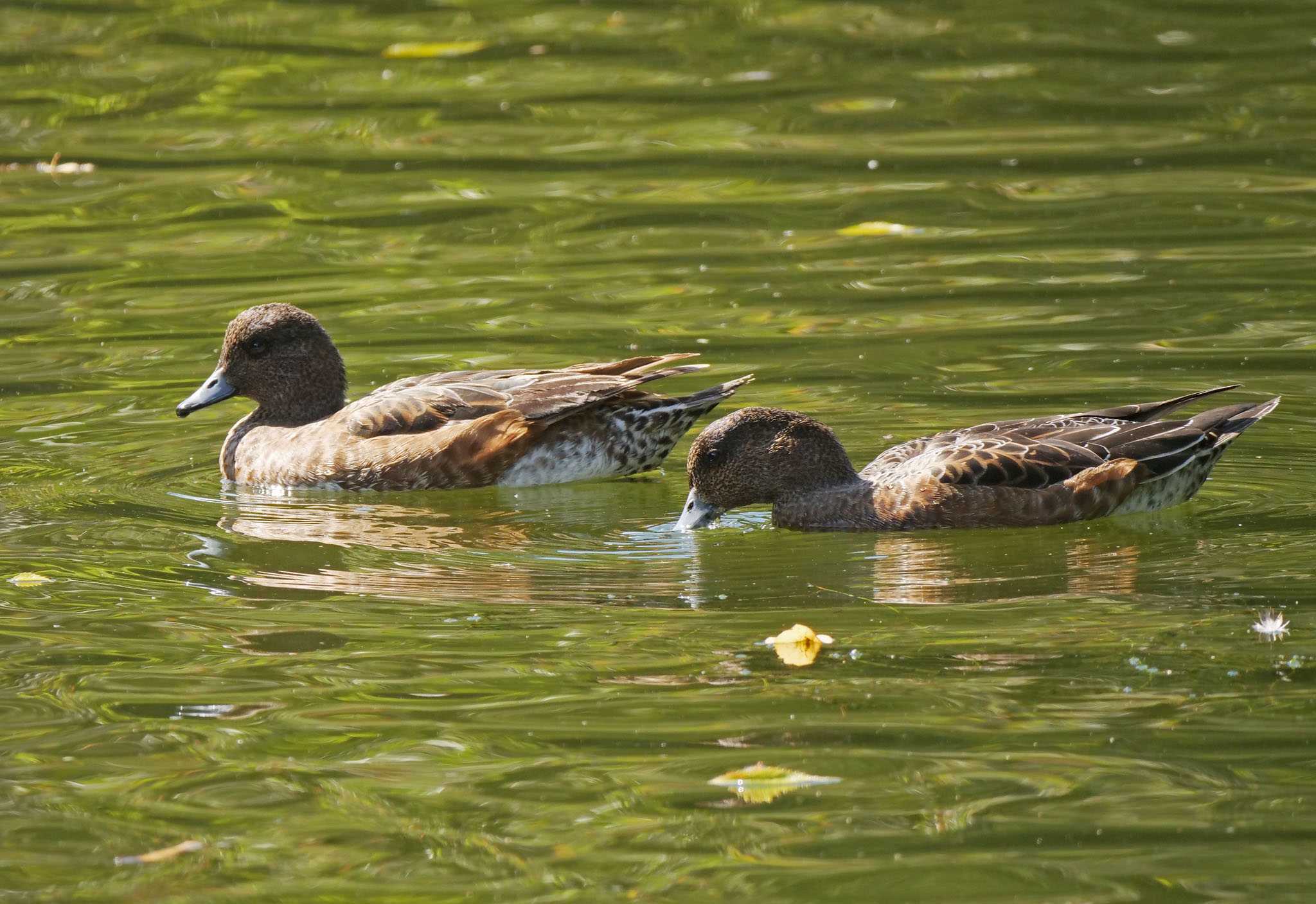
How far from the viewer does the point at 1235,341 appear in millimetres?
11305

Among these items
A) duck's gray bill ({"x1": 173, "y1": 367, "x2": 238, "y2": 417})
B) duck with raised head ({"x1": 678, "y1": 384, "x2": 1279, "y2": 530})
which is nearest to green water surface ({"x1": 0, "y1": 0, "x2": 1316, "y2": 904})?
duck with raised head ({"x1": 678, "y1": 384, "x2": 1279, "y2": 530})

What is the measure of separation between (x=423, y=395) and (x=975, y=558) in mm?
3287

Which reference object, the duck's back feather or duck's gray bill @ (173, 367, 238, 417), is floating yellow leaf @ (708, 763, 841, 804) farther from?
duck's gray bill @ (173, 367, 238, 417)

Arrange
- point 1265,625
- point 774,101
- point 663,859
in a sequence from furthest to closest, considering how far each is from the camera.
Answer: point 774,101, point 1265,625, point 663,859

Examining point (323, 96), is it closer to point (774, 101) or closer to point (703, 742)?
point (774, 101)

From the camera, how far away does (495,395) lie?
1023 cm

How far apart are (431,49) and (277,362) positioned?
369 inches

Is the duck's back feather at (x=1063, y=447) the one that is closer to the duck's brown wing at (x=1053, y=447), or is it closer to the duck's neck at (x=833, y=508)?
Answer: the duck's brown wing at (x=1053, y=447)

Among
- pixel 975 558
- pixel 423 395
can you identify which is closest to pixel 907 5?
pixel 423 395

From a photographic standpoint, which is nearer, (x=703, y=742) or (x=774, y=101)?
(x=703, y=742)

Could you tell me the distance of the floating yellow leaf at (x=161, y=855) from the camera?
18.0 ft

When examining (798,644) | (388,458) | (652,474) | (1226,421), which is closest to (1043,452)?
(1226,421)

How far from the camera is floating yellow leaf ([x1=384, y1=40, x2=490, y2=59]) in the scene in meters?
19.5

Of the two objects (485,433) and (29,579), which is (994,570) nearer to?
(485,433)
